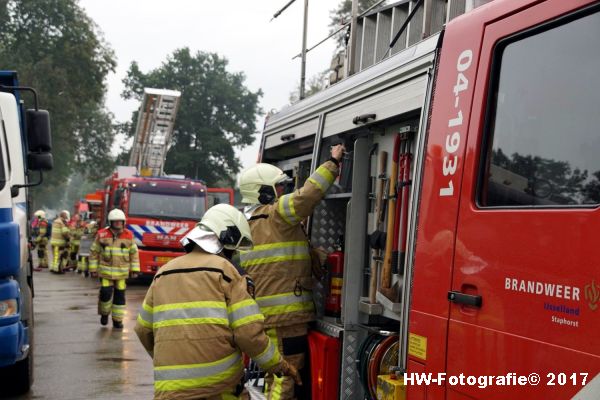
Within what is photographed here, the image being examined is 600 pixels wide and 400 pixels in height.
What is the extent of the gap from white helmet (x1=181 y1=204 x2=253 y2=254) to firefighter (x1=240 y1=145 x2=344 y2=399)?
3.43ft

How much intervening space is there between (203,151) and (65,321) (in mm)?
45976

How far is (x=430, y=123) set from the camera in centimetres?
353

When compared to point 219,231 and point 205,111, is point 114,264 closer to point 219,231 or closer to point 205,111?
point 219,231

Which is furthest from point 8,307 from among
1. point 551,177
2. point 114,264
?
point 114,264

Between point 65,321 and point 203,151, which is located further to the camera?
point 203,151

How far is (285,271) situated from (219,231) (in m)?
1.39

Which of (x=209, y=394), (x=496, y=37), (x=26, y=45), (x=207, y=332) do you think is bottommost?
(x=209, y=394)

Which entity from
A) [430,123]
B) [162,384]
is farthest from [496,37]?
[162,384]

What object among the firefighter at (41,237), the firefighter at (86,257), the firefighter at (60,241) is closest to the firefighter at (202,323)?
the firefighter at (86,257)

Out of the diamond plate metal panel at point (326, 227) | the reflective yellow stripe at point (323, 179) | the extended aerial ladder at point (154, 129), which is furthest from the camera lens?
the extended aerial ladder at point (154, 129)

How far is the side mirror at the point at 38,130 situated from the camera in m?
6.94

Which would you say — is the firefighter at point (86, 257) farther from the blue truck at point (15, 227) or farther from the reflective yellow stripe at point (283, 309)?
the reflective yellow stripe at point (283, 309)

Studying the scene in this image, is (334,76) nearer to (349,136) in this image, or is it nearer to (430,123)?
(349,136)

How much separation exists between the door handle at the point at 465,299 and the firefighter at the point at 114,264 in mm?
9563
